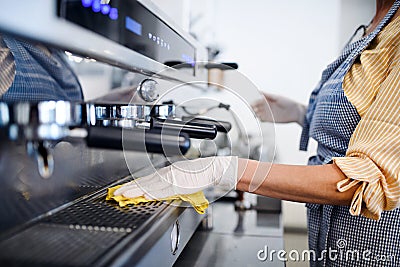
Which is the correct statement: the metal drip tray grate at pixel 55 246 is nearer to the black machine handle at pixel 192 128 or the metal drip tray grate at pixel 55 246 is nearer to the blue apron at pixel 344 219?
the black machine handle at pixel 192 128

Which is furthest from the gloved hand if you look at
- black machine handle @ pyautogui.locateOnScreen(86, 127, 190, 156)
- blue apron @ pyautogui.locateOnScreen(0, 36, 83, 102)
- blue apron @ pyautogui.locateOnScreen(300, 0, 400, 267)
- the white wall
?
black machine handle @ pyautogui.locateOnScreen(86, 127, 190, 156)

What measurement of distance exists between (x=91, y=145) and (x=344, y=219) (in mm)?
666

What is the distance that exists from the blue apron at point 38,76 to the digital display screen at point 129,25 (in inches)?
5.4

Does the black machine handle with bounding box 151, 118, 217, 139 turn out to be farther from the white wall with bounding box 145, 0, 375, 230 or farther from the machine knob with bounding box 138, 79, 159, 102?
the white wall with bounding box 145, 0, 375, 230

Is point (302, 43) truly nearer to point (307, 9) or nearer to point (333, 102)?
point (307, 9)

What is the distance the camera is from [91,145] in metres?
0.41

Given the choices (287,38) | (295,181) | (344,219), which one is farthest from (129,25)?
(287,38)

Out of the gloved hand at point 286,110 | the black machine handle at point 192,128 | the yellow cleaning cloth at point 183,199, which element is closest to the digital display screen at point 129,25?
the black machine handle at point 192,128

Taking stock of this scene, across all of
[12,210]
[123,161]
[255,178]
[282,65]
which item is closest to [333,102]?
[255,178]

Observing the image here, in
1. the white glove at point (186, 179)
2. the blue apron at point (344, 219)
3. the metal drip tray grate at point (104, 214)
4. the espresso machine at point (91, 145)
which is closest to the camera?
the espresso machine at point (91, 145)

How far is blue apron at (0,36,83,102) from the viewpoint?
0.61 metres

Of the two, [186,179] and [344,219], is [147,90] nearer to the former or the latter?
[186,179]

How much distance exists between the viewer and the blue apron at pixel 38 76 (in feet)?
1.99

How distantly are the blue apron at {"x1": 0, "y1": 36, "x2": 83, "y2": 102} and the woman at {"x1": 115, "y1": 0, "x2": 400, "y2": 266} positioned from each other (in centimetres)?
20
